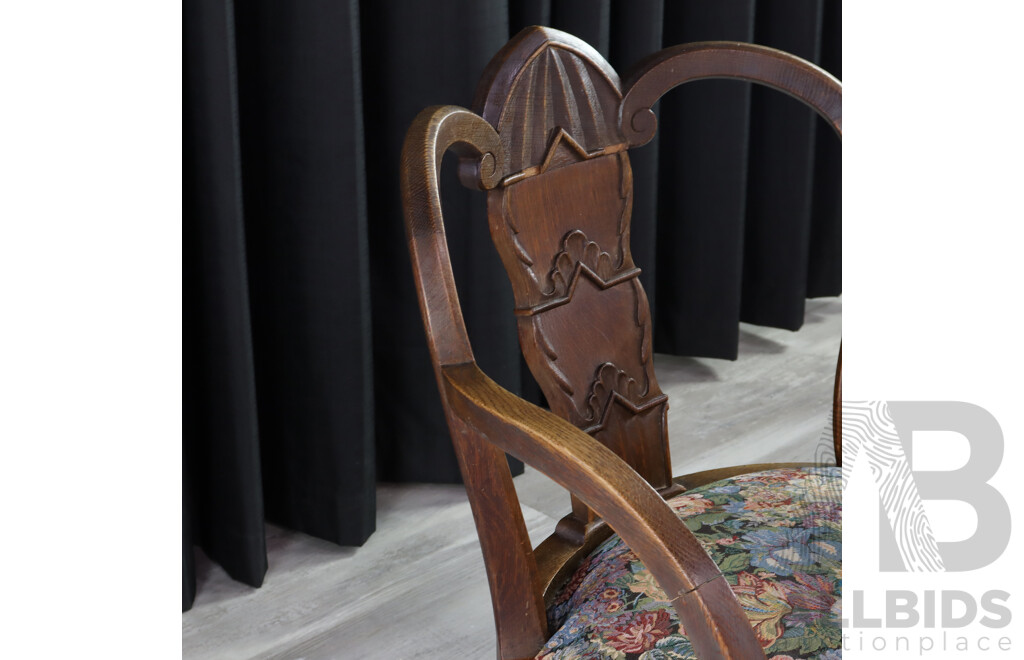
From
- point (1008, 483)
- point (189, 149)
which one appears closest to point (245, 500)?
point (189, 149)

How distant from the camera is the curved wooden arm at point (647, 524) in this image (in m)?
0.55

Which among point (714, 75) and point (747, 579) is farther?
point (714, 75)

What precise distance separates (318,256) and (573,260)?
2.30ft

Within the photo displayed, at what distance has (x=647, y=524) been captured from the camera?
556 millimetres

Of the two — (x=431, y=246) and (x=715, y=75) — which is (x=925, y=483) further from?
(x=715, y=75)

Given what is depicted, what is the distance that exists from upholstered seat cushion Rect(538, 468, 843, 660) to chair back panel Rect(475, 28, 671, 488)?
0.37ft

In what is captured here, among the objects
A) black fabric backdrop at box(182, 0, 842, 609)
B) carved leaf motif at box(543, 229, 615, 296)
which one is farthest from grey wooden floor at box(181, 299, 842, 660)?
carved leaf motif at box(543, 229, 615, 296)

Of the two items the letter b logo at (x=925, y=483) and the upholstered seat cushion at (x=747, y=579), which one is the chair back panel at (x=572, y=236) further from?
the letter b logo at (x=925, y=483)

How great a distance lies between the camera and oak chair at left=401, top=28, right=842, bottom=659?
59 centimetres

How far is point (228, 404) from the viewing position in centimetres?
140

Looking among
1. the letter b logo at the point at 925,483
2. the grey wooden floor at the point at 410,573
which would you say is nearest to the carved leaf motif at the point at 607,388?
the letter b logo at the point at 925,483

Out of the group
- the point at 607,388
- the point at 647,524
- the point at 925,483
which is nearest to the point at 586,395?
the point at 607,388
